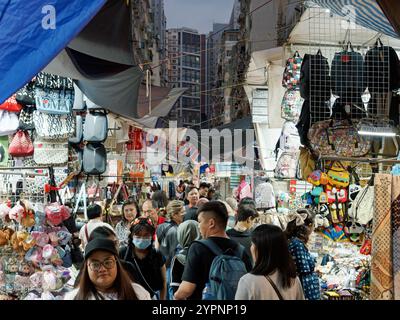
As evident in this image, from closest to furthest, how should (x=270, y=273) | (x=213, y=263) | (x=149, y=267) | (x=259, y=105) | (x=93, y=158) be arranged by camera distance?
(x=270, y=273)
(x=213, y=263)
(x=149, y=267)
(x=93, y=158)
(x=259, y=105)

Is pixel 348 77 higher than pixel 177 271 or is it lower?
higher

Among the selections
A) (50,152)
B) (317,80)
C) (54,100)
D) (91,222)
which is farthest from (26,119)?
(317,80)

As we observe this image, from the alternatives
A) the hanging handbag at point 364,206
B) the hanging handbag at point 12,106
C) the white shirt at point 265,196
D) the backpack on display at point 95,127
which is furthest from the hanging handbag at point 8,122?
the white shirt at point 265,196

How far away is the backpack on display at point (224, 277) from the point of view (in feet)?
11.0

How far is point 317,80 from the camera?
498cm

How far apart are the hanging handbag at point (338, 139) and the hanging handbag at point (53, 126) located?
353cm

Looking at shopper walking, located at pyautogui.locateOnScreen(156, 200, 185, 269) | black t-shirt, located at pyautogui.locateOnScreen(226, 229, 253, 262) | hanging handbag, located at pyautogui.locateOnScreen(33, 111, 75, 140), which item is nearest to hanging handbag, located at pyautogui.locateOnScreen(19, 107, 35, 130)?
hanging handbag, located at pyautogui.locateOnScreen(33, 111, 75, 140)

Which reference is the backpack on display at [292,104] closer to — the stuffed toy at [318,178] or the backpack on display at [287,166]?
the backpack on display at [287,166]

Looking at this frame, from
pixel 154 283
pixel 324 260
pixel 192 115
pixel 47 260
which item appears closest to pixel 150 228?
pixel 154 283

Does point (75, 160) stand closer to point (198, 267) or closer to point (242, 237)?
point (242, 237)

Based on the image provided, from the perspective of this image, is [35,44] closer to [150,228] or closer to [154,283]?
[150,228]

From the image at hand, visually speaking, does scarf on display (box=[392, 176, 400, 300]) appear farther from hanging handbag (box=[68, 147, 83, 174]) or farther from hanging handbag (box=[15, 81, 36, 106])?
hanging handbag (box=[68, 147, 83, 174])

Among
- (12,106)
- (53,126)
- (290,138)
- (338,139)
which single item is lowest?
(338,139)

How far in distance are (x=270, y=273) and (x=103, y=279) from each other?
1.01m
